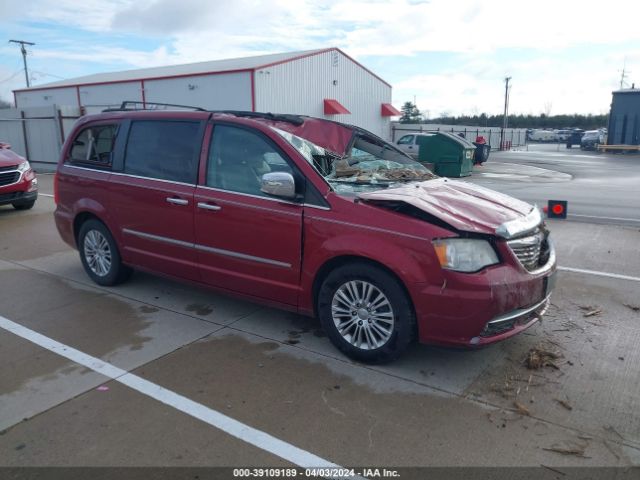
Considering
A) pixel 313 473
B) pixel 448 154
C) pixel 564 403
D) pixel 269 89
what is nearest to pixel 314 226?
pixel 313 473

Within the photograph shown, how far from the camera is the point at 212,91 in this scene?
25.1 metres

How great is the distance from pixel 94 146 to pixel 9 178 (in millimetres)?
5678

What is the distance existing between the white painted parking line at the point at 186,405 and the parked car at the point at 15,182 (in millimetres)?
6548

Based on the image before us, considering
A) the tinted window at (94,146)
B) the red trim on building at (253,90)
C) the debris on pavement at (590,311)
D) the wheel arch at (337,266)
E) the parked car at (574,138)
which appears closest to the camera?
the wheel arch at (337,266)

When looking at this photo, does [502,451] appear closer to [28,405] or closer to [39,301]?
[28,405]

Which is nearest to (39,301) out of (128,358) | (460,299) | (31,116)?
(128,358)

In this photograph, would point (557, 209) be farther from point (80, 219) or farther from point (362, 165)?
point (80, 219)

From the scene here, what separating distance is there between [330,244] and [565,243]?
5430 mm

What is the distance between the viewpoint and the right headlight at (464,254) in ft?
11.7

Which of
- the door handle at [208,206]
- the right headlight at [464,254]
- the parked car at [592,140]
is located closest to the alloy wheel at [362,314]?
the right headlight at [464,254]

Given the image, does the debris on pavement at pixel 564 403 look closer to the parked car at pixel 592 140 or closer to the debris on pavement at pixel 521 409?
the debris on pavement at pixel 521 409

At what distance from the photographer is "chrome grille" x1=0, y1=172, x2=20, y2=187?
10101mm

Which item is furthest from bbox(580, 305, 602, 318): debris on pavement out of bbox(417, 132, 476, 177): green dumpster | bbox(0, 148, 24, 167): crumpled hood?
bbox(417, 132, 476, 177): green dumpster

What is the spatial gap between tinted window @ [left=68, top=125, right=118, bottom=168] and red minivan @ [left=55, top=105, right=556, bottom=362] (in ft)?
0.06
